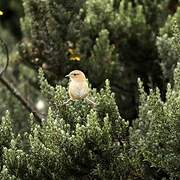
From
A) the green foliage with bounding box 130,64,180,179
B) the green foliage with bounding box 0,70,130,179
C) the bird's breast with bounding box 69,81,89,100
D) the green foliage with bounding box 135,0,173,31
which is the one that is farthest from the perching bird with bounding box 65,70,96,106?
the green foliage with bounding box 135,0,173,31

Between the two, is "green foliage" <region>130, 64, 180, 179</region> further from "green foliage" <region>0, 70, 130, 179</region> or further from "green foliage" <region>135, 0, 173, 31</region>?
"green foliage" <region>135, 0, 173, 31</region>

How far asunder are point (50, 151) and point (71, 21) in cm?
367

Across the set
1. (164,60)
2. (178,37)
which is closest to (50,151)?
(178,37)

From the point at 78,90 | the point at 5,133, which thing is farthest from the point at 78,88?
the point at 5,133

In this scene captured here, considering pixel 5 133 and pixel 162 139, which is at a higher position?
pixel 5 133

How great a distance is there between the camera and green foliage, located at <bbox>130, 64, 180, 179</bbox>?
22.2 feet

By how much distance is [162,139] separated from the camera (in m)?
6.90

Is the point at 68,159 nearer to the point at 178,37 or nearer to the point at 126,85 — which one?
the point at 178,37

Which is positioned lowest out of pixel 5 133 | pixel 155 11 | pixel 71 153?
pixel 71 153

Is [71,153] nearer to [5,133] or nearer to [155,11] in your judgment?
[5,133]

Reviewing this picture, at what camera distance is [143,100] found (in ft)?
25.6

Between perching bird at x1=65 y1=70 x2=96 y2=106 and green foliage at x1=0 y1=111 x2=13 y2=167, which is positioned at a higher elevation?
perching bird at x1=65 y1=70 x2=96 y2=106

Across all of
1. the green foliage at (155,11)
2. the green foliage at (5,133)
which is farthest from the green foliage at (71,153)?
the green foliage at (155,11)

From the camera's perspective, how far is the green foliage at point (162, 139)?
22.2ft
